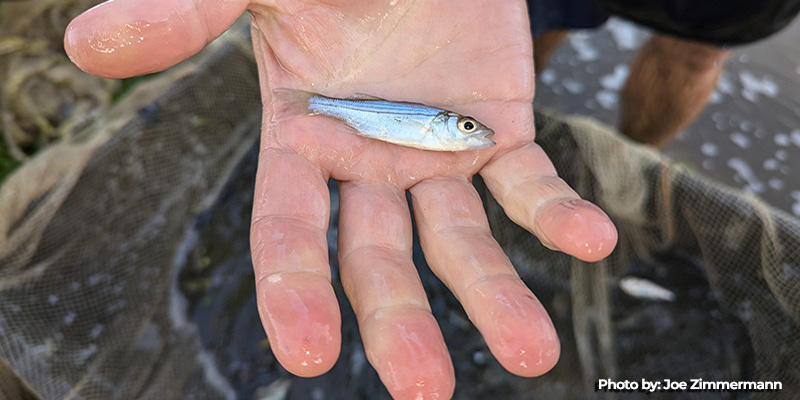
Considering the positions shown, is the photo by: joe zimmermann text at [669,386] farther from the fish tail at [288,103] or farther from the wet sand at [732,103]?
the fish tail at [288,103]

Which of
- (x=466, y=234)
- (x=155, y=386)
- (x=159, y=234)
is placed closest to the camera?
(x=466, y=234)

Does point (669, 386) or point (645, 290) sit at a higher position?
point (645, 290)

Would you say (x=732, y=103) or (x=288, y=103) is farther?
(x=732, y=103)

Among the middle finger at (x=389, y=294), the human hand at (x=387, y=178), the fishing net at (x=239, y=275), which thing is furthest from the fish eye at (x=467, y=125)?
the fishing net at (x=239, y=275)

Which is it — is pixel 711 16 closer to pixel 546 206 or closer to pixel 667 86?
pixel 667 86

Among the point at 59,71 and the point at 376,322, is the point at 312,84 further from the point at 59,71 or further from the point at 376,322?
the point at 59,71

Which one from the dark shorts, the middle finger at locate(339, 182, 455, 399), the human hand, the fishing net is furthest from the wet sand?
the middle finger at locate(339, 182, 455, 399)

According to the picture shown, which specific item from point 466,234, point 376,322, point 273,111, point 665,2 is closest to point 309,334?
point 376,322

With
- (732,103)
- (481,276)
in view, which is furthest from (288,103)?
(732,103)
